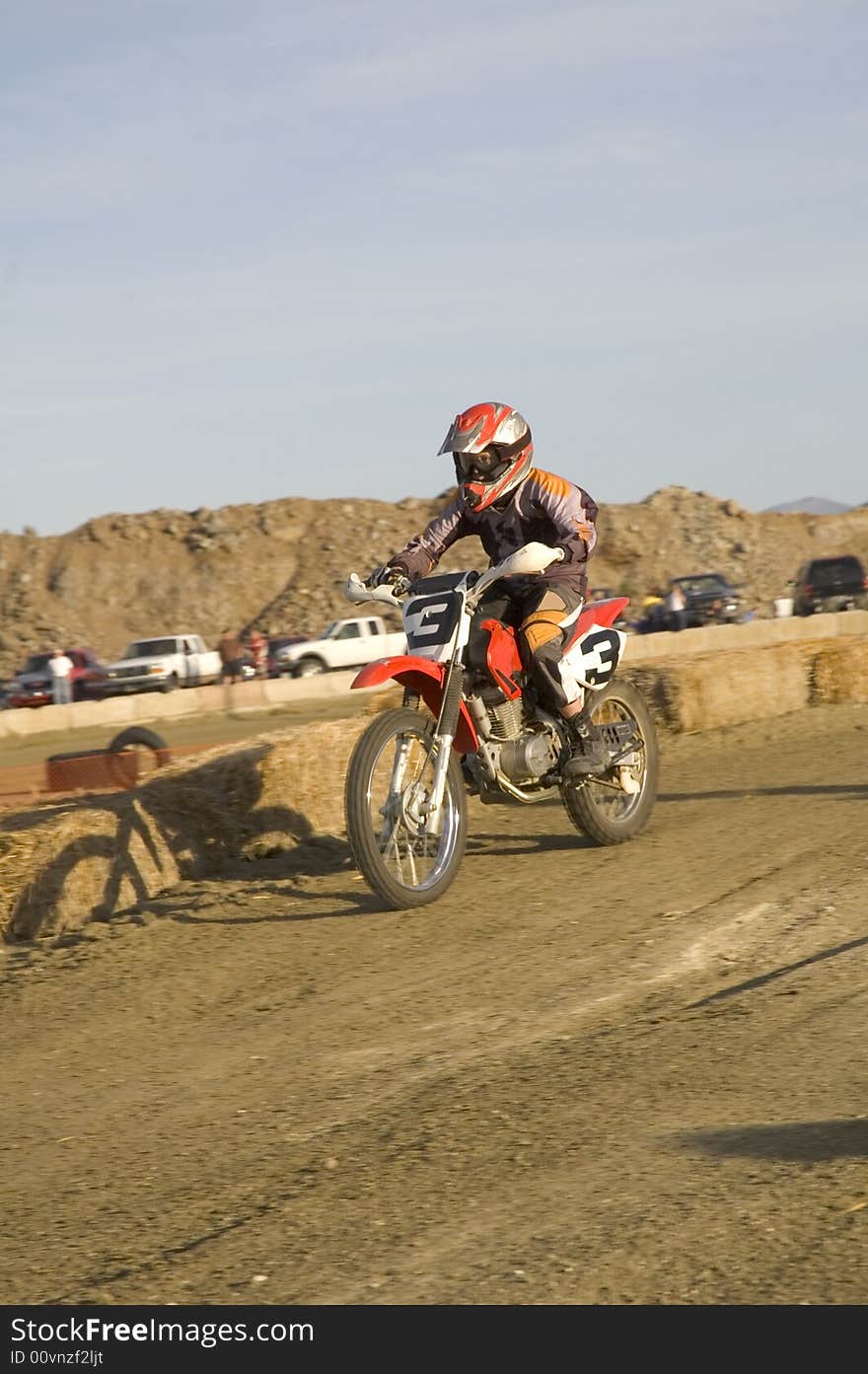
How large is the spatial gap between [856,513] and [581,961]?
82.4 metres

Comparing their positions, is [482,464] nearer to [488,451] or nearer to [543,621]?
[488,451]

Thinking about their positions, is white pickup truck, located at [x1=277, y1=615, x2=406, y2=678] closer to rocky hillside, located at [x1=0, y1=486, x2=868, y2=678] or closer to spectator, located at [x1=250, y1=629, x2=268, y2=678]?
spectator, located at [x1=250, y1=629, x2=268, y2=678]

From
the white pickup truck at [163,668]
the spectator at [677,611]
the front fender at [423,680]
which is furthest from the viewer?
the spectator at [677,611]

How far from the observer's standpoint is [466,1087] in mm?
4355

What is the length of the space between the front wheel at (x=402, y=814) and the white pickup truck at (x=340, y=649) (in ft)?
114

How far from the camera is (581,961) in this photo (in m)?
5.64

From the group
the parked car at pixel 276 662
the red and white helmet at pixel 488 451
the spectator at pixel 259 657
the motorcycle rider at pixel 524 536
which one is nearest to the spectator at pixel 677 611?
the parked car at pixel 276 662

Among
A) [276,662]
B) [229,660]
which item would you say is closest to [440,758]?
[229,660]

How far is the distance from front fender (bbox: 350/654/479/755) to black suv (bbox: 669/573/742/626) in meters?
35.5

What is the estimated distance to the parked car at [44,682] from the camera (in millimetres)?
38281

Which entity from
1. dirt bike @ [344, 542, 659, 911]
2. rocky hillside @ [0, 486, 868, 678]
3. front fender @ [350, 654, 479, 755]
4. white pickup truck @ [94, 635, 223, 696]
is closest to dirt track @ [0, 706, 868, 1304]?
dirt bike @ [344, 542, 659, 911]

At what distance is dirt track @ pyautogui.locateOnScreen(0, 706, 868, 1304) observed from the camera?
3164mm

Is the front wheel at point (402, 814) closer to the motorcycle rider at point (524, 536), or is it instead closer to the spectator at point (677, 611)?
the motorcycle rider at point (524, 536)
